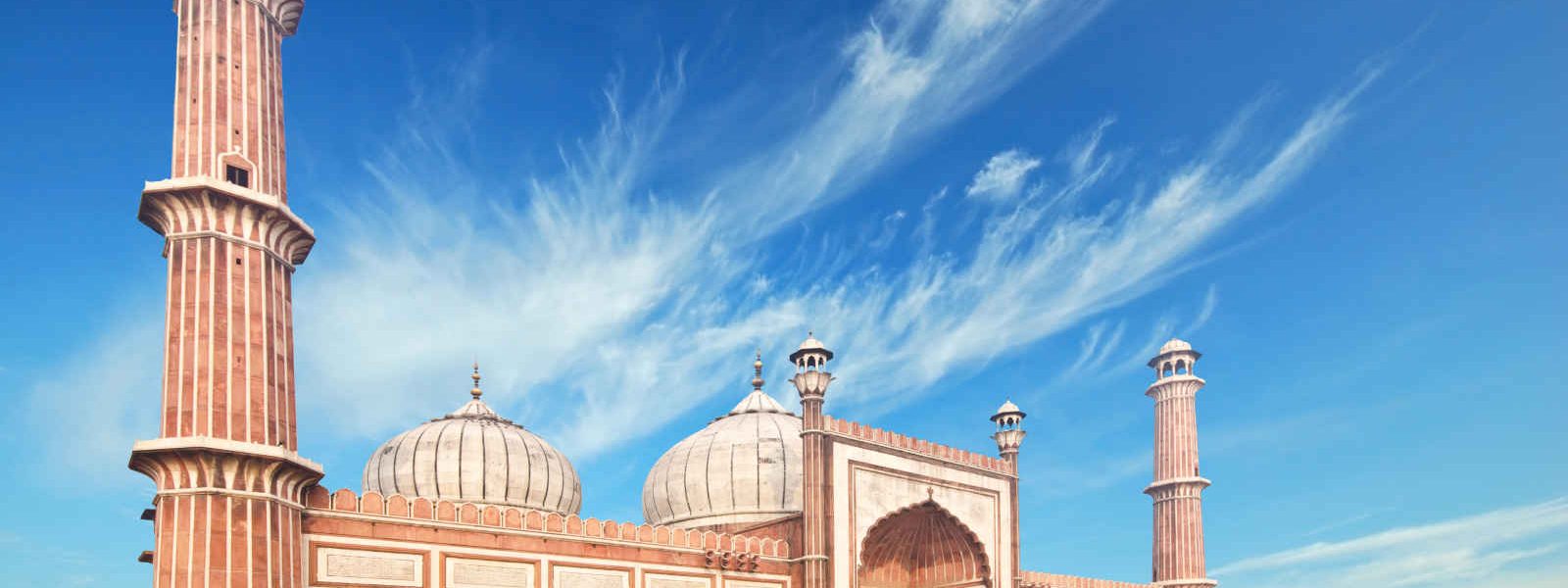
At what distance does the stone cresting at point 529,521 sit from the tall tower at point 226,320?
1.11 meters

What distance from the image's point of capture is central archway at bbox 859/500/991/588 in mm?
31172

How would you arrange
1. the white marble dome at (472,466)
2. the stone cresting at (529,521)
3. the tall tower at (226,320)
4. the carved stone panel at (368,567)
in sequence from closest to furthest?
the tall tower at (226,320)
the carved stone panel at (368,567)
the stone cresting at (529,521)
the white marble dome at (472,466)

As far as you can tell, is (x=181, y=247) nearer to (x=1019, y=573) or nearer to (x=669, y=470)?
(x=669, y=470)

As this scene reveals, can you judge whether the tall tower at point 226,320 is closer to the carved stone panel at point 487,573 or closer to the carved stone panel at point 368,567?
the carved stone panel at point 368,567

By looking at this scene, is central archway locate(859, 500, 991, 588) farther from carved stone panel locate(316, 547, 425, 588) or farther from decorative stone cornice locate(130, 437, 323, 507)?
decorative stone cornice locate(130, 437, 323, 507)

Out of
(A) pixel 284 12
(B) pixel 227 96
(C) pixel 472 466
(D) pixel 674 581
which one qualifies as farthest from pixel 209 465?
(C) pixel 472 466

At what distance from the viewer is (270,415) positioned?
784 inches

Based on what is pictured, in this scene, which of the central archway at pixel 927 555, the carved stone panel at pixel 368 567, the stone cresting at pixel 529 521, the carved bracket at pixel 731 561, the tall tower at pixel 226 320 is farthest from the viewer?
the central archway at pixel 927 555

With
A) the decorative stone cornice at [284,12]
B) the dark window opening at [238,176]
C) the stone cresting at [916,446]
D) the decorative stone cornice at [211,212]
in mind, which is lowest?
the stone cresting at [916,446]

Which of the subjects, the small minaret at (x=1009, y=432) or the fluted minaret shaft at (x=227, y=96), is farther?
the small minaret at (x=1009, y=432)

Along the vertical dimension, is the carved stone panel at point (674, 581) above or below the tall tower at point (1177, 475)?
below

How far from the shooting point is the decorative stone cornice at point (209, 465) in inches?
731

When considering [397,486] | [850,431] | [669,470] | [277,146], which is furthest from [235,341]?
[669,470]

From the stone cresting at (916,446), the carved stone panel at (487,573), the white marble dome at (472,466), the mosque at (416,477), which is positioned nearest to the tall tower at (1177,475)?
the mosque at (416,477)
